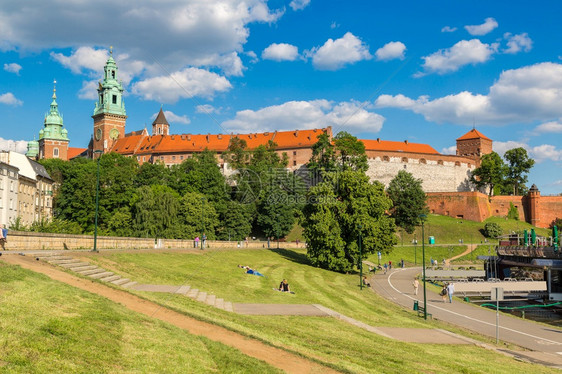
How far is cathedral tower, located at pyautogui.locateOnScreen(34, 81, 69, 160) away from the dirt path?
5570 inches

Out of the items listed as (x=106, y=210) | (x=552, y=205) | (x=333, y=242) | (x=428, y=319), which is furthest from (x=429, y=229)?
(x=428, y=319)

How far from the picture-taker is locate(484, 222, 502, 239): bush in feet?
327

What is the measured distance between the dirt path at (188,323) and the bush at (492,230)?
94.0 metres

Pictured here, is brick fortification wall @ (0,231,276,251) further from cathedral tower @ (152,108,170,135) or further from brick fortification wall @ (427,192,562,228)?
cathedral tower @ (152,108,170,135)

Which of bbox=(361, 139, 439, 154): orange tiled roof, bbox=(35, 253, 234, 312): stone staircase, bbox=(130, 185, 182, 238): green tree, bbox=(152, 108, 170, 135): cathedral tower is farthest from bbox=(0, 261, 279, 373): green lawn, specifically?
bbox=(152, 108, 170, 135): cathedral tower

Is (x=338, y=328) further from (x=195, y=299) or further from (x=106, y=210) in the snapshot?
(x=106, y=210)

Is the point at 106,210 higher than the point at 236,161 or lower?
lower

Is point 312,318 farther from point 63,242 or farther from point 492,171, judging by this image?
point 492,171

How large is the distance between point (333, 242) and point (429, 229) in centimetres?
5335

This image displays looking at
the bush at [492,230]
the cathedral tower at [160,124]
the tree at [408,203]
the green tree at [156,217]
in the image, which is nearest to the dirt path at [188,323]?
the green tree at [156,217]

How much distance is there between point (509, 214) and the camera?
378 ft

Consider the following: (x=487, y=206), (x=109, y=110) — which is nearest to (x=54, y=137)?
(x=109, y=110)

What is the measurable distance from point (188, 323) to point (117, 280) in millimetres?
9653

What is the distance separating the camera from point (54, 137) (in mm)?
151375
